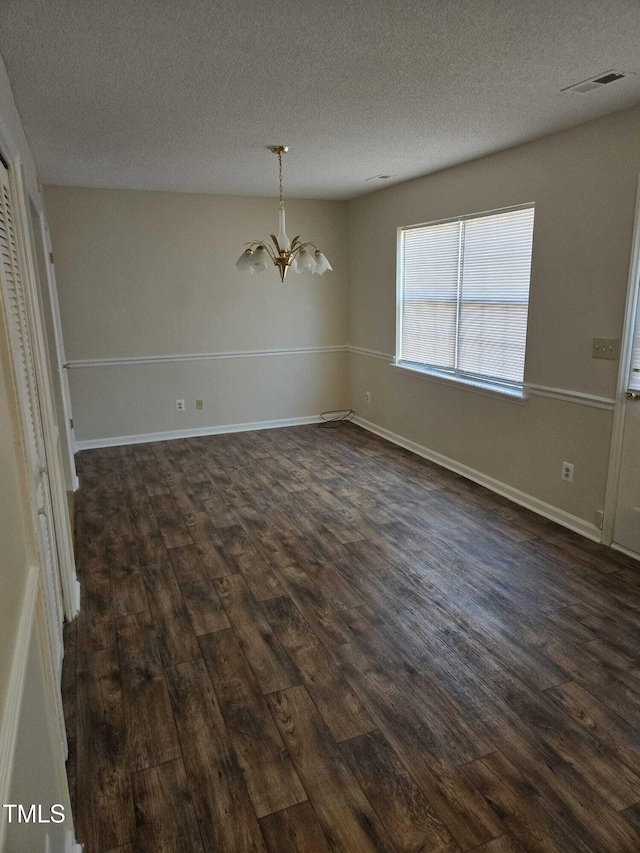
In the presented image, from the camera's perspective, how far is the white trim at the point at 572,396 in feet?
10.7

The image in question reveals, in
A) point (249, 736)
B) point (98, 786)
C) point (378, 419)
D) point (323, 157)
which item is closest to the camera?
point (98, 786)

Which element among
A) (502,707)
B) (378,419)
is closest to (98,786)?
(502,707)

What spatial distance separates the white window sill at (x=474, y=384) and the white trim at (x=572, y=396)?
91 mm

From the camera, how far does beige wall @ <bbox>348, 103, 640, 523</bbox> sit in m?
3.12

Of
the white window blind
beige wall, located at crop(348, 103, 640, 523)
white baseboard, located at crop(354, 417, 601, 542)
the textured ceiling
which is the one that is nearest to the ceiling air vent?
the textured ceiling

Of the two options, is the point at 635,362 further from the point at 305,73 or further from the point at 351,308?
the point at 351,308

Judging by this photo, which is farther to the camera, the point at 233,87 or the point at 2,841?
the point at 233,87

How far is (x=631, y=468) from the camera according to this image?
3.15 meters

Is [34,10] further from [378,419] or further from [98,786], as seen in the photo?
[378,419]

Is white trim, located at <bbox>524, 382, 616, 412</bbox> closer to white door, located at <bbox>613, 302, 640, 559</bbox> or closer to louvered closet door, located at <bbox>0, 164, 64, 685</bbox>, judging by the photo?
white door, located at <bbox>613, 302, 640, 559</bbox>

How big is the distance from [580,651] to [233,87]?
9.77ft

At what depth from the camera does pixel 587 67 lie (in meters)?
2.35

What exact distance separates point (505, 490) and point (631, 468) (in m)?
1.12

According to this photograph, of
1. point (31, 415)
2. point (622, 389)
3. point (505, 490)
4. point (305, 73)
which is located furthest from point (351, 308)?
point (31, 415)
